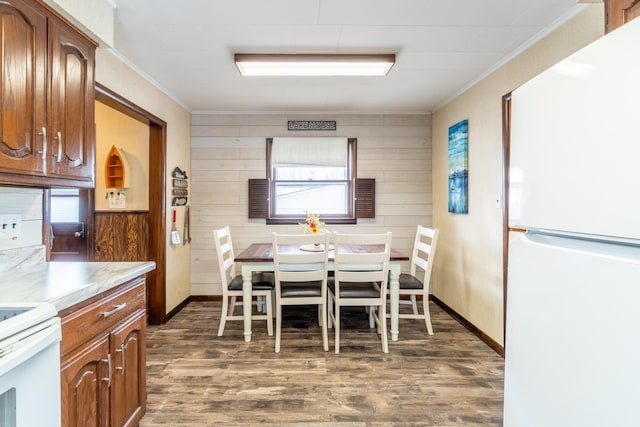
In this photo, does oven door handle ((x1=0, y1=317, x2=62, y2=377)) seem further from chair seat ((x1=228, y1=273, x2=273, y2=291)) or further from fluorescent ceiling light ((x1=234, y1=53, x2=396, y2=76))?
fluorescent ceiling light ((x1=234, y1=53, x2=396, y2=76))

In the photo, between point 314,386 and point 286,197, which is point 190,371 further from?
point 286,197

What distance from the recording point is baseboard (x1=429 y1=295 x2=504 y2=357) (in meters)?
2.77

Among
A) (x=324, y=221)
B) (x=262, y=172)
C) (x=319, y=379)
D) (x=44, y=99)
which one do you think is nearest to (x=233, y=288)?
(x=319, y=379)

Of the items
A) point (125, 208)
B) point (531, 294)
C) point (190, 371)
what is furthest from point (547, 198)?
point (125, 208)

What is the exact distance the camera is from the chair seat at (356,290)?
2812mm

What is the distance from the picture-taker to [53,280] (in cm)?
146

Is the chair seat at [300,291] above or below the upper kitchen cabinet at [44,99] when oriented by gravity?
below

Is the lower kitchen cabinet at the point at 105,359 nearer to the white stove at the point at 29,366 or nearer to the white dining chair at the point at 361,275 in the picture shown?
the white stove at the point at 29,366

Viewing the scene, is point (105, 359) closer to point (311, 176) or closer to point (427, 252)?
point (427, 252)

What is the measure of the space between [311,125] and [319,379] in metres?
3.01

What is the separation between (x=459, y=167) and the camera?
3457 millimetres

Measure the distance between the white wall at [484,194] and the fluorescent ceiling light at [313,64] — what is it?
979 millimetres

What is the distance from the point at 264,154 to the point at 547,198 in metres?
3.71

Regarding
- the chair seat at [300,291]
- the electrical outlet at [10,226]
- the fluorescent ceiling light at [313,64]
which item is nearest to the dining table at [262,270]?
the chair seat at [300,291]
